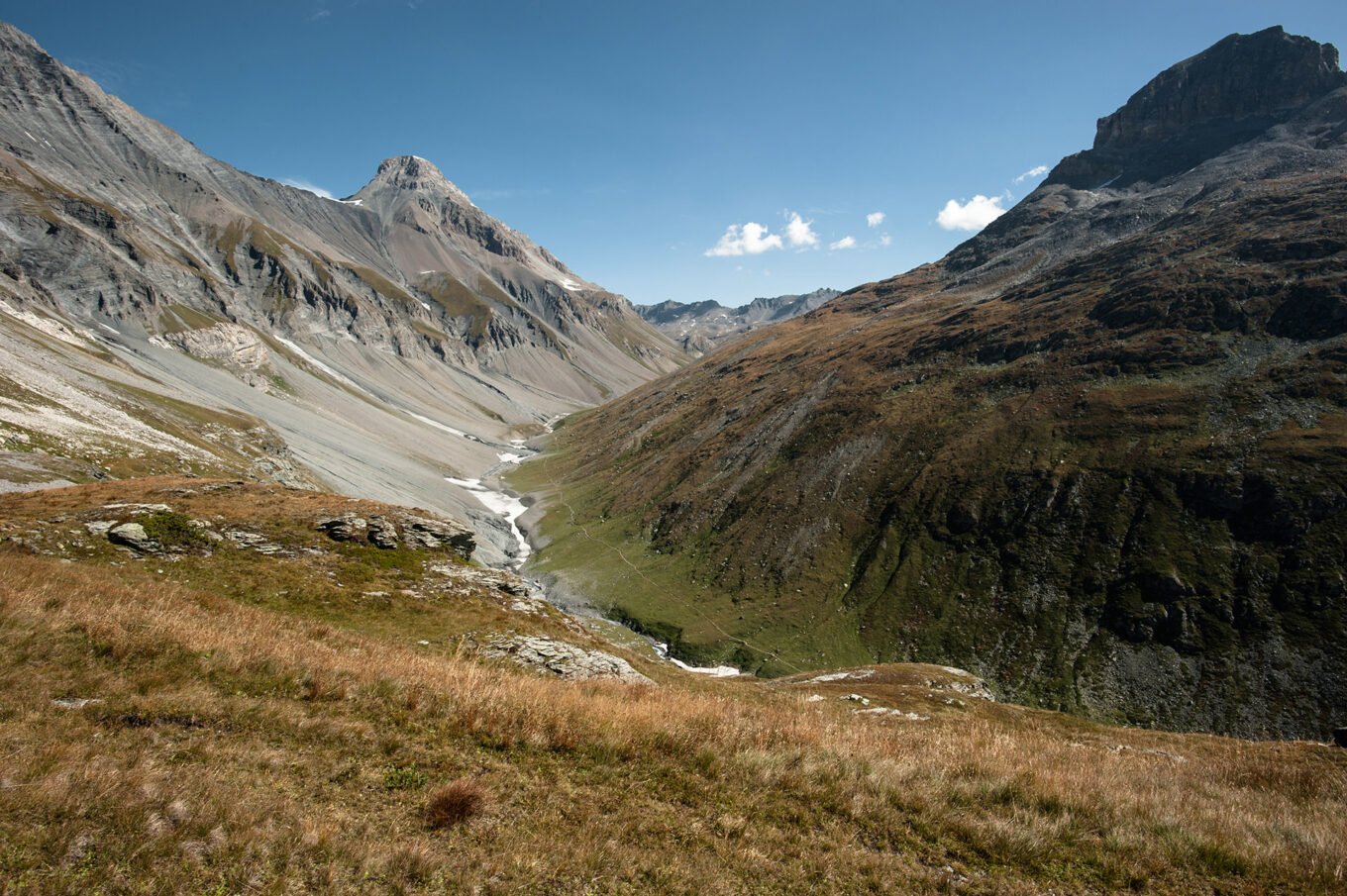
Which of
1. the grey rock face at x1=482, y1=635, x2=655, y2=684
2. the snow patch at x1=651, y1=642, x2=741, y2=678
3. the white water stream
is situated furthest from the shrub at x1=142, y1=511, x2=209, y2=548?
the white water stream

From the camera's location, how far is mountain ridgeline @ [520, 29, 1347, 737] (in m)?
51.9

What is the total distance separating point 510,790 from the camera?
27.6 ft

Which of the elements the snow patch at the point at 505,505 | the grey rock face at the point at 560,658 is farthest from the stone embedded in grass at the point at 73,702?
the snow patch at the point at 505,505

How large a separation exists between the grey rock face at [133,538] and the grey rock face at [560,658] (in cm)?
1509

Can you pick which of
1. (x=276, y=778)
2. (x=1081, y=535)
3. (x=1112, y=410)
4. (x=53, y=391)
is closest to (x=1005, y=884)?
(x=276, y=778)

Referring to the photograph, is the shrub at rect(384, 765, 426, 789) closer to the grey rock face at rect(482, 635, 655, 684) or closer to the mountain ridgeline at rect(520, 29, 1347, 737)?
the grey rock face at rect(482, 635, 655, 684)

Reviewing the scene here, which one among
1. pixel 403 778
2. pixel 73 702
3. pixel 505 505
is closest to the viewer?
pixel 403 778

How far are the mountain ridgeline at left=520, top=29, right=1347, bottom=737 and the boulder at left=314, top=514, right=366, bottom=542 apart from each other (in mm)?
46855

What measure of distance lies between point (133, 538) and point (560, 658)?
59.7ft

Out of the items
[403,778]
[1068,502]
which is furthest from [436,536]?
[1068,502]

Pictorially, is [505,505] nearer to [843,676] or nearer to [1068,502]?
[843,676]

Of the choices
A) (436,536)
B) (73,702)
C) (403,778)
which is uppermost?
(73,702)

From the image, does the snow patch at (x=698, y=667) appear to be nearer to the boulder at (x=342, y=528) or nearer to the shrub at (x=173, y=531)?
the boulder at (x=342, y=528)

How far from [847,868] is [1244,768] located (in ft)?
43.3
